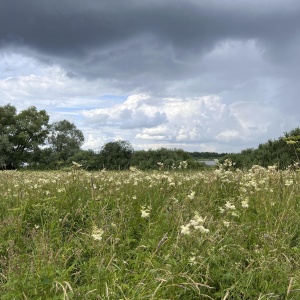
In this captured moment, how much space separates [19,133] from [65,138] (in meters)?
7.69

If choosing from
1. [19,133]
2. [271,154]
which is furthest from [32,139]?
[271,154]

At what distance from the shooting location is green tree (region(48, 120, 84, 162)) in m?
51.7

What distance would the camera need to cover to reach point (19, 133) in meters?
55.3

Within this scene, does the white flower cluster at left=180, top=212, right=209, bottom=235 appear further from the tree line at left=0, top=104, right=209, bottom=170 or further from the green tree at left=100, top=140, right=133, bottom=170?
the tree line at left=0, top=104, right=209, bottom=170

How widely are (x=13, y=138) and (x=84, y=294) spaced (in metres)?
55.6

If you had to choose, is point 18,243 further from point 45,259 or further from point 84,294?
point 84,294

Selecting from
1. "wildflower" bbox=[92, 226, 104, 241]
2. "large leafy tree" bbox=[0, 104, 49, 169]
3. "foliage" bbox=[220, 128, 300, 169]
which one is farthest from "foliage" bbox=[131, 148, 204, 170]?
"large leafy tree" bbox=[0, 104, 49, 169]

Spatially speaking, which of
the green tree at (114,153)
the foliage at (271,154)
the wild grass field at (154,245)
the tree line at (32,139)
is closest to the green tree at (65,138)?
the tree line at (32,139)

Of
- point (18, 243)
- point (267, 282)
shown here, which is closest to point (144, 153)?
point (18, 243)

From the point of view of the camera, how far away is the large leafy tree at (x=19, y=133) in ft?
173

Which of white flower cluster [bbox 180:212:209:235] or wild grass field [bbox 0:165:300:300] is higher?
white flower cluster [bbox 180:212:209:235]

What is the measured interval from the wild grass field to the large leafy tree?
160ft

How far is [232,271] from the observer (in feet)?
11.2

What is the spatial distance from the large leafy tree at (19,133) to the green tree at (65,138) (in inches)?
84.7
